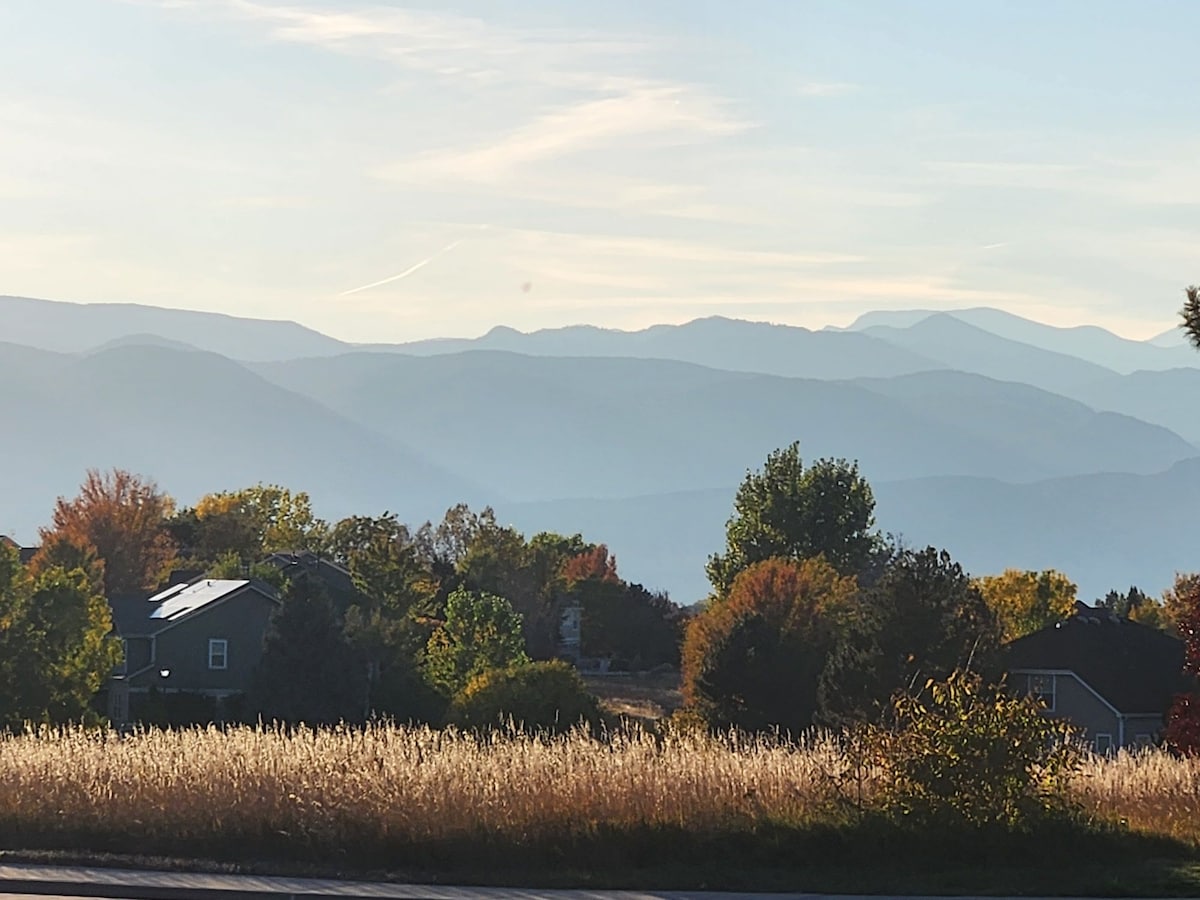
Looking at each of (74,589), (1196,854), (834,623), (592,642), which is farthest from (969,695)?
(592,642)

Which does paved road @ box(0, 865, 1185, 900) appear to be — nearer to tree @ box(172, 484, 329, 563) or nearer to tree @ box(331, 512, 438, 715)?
tree @ box(331, 512, 438, 715)

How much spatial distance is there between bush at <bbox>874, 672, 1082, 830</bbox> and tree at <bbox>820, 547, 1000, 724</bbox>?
112 feet

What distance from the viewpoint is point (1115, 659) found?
71438 mm

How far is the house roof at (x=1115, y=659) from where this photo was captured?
68938 millimetres

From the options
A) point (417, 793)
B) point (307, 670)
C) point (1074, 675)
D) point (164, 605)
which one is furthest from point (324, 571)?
point (417, 793)

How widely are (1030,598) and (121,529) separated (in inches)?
2224

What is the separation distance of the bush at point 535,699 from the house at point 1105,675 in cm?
2525

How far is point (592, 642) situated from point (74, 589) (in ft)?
211

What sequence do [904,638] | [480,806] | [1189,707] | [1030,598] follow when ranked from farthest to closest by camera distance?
[1030,598] → [904,638] → [1189,707] → [480,806]

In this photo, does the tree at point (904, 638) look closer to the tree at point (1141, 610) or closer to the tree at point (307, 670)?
the tree at point (307, 670)

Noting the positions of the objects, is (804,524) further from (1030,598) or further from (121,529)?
(121,529)

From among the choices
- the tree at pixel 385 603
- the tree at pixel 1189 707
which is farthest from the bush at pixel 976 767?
the tree at pixel 385 603

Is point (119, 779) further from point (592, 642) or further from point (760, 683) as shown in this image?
point (592, 642)

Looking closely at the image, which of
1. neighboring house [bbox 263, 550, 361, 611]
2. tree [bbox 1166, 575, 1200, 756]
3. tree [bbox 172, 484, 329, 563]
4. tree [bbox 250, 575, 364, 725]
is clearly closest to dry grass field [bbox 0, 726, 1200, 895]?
tree [bbox 1166, 575, 1200, 756]
